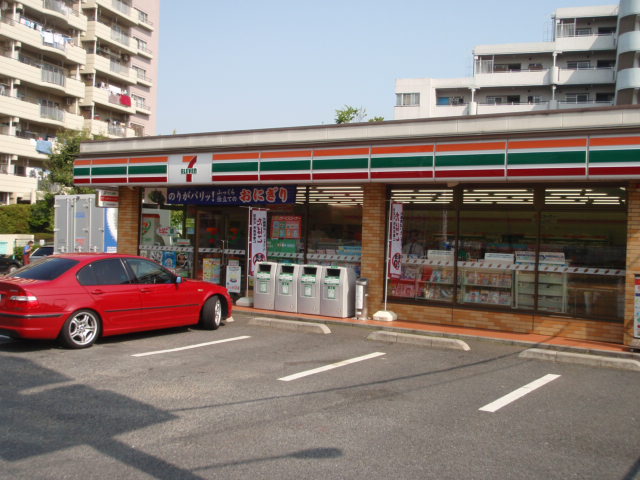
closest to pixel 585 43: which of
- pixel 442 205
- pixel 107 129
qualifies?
pixel 107 129

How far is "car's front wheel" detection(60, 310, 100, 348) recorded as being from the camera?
919 cm

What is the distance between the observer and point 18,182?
45.3 metres

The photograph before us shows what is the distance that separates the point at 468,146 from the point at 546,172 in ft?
4.84

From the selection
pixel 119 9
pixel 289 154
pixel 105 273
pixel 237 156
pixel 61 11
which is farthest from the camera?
pixel 119 9

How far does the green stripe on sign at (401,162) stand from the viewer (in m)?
11.9

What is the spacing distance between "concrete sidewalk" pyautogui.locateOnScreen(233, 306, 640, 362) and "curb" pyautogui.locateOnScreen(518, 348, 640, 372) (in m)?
0.29

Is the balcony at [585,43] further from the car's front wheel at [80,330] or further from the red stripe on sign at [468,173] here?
the car's front wheel at [80,330]

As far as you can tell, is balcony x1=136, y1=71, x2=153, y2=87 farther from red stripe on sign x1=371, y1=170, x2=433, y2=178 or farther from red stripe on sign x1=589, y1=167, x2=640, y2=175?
red stripe on sign x1=589, y1=167, x2=640, y2=175

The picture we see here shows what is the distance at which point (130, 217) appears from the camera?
16547 mm

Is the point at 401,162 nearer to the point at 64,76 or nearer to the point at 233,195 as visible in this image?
the point at 233,195

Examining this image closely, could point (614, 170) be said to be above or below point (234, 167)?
below

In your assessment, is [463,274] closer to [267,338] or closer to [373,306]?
[373,306]

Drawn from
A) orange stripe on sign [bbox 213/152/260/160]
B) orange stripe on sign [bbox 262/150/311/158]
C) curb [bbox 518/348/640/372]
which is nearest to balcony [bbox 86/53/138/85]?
orange stripe on sign [bbox 213/152/260/160]

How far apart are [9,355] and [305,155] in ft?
22.7
